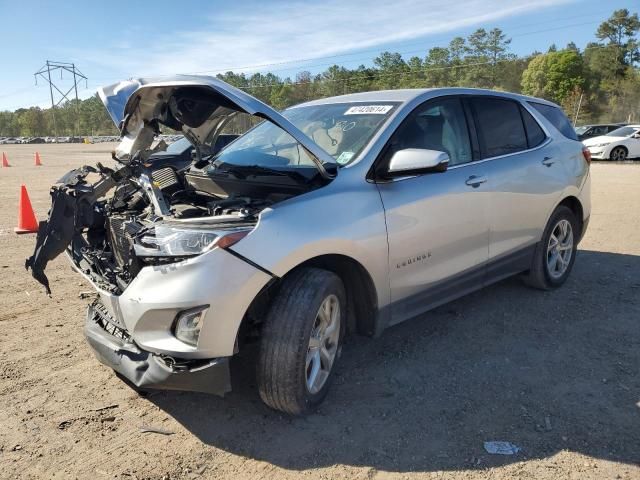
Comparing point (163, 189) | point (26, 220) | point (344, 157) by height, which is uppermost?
point (344, 157)

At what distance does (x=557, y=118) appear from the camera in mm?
5293

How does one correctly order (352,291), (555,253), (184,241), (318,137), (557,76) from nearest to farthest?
(184,241), (352,291), (318,137), (555,253), (557,76)

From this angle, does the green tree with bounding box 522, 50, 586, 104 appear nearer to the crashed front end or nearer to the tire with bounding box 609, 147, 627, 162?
the tire with bounding box 609, 147, 627, 162

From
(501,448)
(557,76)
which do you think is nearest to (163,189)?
(501,448)

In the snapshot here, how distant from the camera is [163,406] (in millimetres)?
3178

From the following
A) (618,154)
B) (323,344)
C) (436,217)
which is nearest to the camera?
(323,344)

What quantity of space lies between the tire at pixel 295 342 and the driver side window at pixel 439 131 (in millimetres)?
1168

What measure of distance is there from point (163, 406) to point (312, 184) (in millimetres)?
1636

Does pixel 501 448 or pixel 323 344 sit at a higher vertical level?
pixel 323 344

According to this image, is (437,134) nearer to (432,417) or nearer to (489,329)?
(489,329)

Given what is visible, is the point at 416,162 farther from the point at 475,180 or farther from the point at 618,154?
the point at 618,154

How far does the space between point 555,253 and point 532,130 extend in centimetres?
126

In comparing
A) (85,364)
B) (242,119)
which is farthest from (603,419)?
(85,364)

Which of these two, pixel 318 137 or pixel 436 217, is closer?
pixel 436 217
